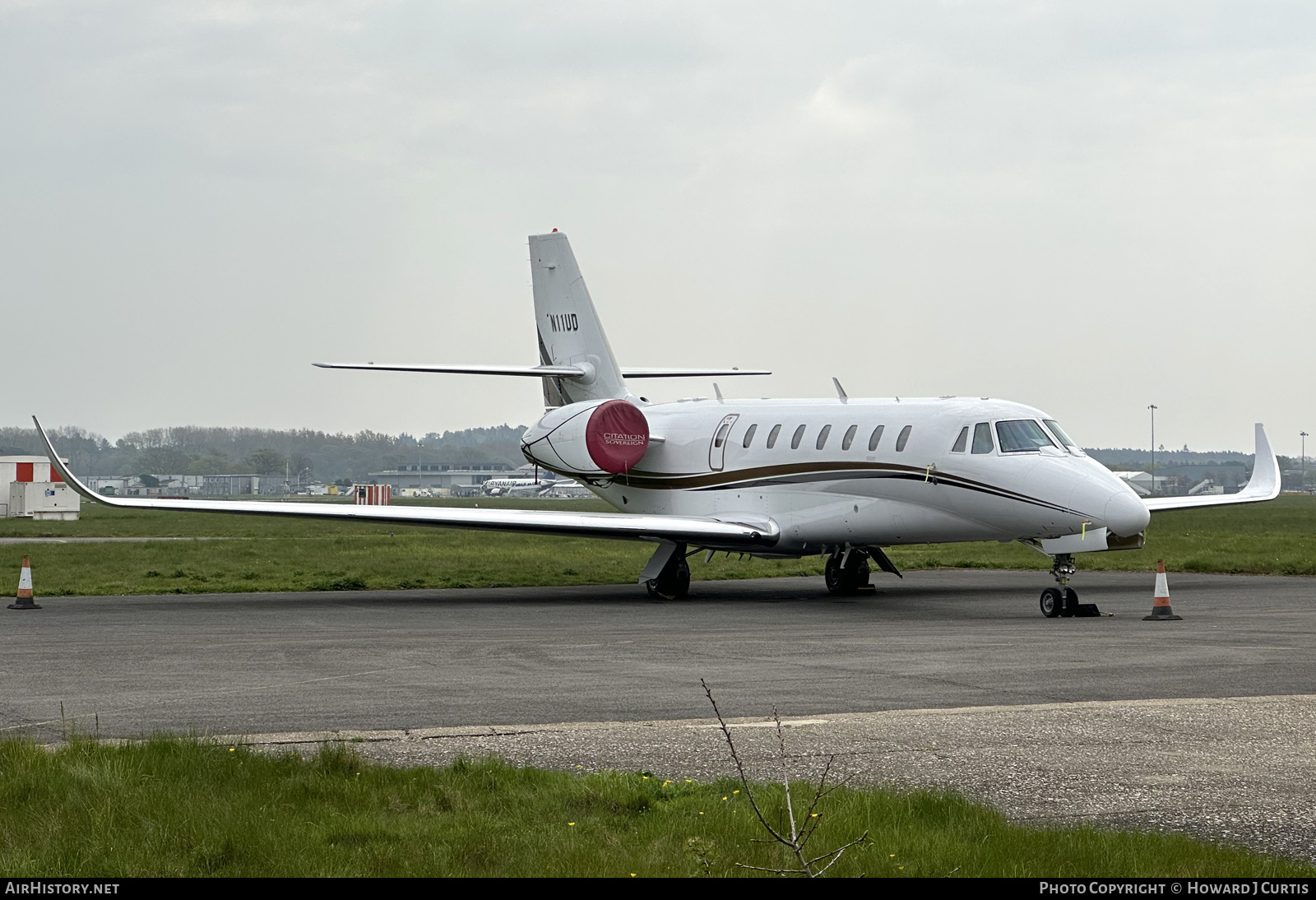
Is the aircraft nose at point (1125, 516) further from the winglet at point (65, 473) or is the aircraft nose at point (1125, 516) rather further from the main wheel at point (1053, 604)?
the winglet at point (65, 473)

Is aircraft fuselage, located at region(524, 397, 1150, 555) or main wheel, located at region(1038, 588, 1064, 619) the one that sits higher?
aircraft fuselage, located at region(524, 397, 1150, 555)

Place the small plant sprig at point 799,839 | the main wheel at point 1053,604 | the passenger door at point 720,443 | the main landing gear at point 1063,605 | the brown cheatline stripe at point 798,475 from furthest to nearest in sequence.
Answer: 1. the passenger door at point 720,443
2. the brown cheatline stripe at point 798,475
3. the main wheel at point 1053,604
4. the main landing gear at point 1063,605
5. the small plant sprig at point 799,839

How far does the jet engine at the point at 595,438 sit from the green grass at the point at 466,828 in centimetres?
1823

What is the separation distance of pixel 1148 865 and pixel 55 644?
11.9 m

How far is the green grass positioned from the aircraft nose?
40.7ft

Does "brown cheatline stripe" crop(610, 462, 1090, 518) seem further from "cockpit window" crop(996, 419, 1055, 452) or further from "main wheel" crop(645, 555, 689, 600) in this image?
"main wheel" crop(645, 555, 689, 600)

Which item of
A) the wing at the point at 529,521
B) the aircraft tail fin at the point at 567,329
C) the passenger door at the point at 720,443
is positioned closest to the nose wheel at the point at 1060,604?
the wing at the point at 529,521

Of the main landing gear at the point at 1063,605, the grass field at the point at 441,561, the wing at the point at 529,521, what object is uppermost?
the wing at the point at 529,521

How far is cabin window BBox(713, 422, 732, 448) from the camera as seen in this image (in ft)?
81.9

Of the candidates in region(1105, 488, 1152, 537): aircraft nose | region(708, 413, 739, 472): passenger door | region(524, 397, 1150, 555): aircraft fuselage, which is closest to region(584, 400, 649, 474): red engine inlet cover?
region(524, 397, 1150, 555): aircraft fuselage

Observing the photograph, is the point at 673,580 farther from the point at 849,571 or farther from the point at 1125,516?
the point at 1125,516

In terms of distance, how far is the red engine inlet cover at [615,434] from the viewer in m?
25.7

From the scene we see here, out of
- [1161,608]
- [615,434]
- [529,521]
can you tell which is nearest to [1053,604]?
[1161,608]

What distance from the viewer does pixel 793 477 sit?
2305 cm
